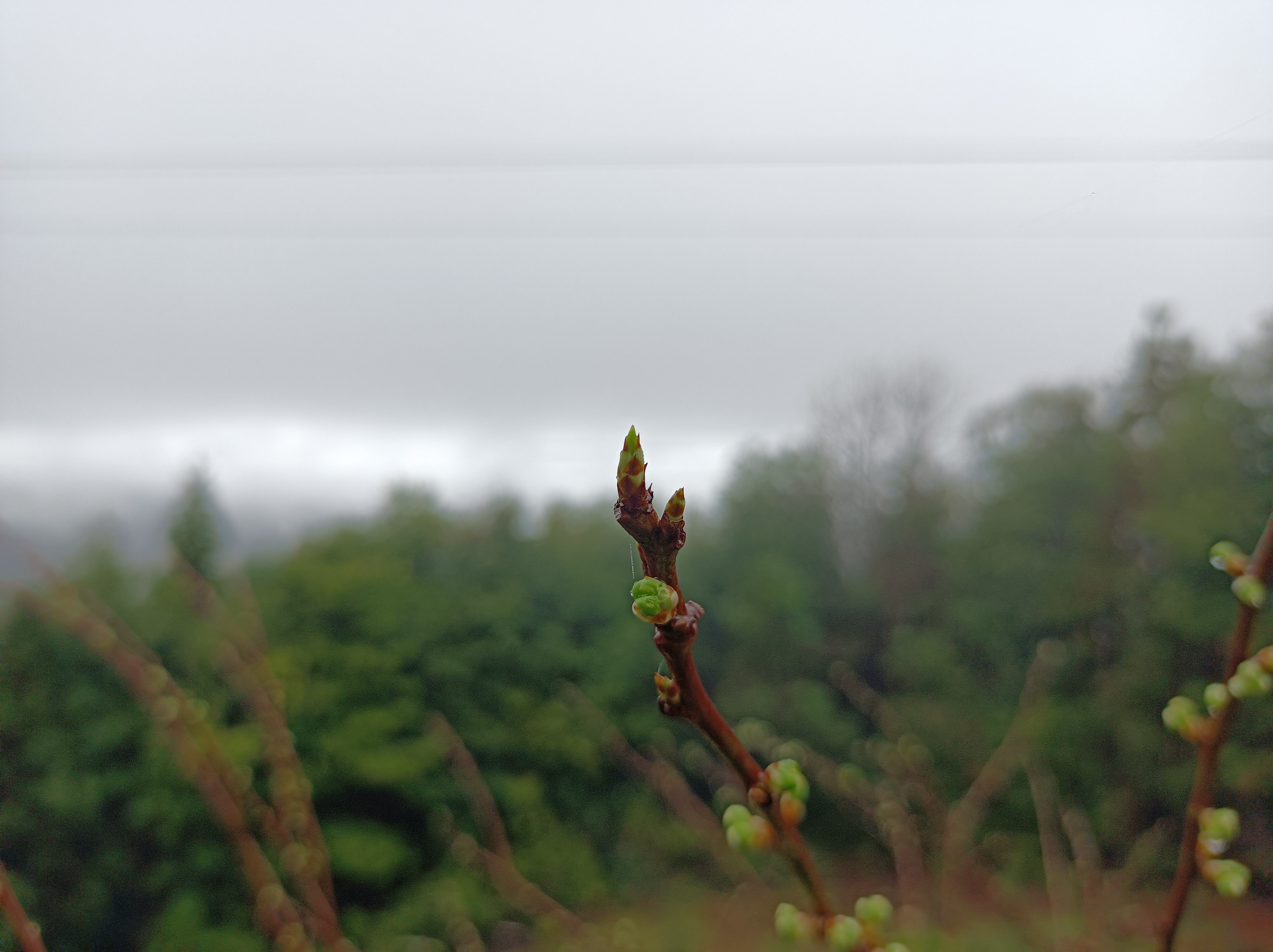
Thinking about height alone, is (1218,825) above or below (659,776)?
above

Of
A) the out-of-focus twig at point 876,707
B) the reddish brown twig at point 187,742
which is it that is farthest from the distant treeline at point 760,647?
the reddish brown twig at point 187,742

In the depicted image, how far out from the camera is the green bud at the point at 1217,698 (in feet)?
0.95

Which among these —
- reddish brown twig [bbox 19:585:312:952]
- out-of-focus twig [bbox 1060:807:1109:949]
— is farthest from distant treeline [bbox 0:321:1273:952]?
reddish brown twig [bbox 19:585:312:952]

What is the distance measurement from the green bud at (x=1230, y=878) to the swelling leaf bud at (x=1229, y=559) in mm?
115

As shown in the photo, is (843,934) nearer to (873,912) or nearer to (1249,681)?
(873,912)

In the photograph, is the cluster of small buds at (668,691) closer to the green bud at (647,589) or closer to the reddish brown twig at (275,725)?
the green bud at (647,589)

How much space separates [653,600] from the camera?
0.14 meters

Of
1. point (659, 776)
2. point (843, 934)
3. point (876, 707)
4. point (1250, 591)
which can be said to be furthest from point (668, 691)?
point (876, 707)

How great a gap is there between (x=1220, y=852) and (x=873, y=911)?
0.14m

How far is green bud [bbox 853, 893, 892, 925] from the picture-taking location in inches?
10.8

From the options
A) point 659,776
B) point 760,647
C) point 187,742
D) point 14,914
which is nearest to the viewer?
point 14,914

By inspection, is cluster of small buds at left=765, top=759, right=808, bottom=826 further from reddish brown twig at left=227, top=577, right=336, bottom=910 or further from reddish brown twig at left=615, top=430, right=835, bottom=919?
reddish brown twig at left=227, top=577, right=336, bottom=910

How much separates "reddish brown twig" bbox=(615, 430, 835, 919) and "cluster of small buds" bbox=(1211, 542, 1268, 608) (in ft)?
0.61

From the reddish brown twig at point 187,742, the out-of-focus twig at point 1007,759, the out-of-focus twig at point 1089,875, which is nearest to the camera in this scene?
the reddish brown twig at point 187,742
